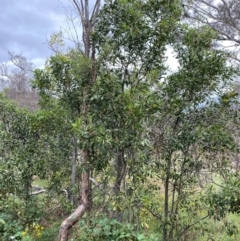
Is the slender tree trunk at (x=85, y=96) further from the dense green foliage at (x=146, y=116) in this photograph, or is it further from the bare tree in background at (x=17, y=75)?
the bare tree in background at (x=17, y=75)

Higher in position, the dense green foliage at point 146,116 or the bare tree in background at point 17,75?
the bare tree in background at point 17,75

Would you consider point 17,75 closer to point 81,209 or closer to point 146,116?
point 81,209

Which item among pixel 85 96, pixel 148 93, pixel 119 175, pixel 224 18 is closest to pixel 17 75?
pixel 224 18

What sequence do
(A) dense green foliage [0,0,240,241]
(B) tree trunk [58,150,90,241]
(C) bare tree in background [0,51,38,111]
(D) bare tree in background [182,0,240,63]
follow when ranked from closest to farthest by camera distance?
(A) dense green foliage [0,0,240,241], (B) tree trunk [58,150,90,241], (D) bare tree in background [182,0,240,63], (C) bare tree in background [0,51,38,111]

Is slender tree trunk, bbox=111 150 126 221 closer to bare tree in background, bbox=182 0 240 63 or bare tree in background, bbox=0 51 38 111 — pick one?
bare tree in background, bbox=182 0 240 63

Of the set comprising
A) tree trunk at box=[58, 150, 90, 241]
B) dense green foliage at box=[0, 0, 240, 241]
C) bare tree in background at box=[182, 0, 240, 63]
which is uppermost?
bare tree in background at box=[182, 0, 240, 63]

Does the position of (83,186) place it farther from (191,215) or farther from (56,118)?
(191,215)

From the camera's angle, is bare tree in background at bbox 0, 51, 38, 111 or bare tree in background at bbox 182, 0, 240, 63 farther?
bare tree in background at bbox 0, 51, 38, 111

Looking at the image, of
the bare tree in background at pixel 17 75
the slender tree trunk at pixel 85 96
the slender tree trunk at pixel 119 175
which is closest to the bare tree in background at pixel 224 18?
the slender tree trunk at pixel 85 96

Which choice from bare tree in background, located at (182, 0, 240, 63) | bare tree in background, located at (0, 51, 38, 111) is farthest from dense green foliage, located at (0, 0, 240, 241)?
bare tree in background, located at (0, 51, 38, 111)

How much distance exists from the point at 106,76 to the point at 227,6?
5589 mm

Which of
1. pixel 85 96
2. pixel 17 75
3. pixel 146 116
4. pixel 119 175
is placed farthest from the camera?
pixel 17 75

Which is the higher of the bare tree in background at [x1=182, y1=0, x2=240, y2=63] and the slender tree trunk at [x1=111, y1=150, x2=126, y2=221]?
the bare tree in background at [x1=182, y1=0, x2=240, y2=63]

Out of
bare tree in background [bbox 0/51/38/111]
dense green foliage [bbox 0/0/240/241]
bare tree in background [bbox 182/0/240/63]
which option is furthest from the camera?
bare tree in background [bbox 0/51/38/111]
